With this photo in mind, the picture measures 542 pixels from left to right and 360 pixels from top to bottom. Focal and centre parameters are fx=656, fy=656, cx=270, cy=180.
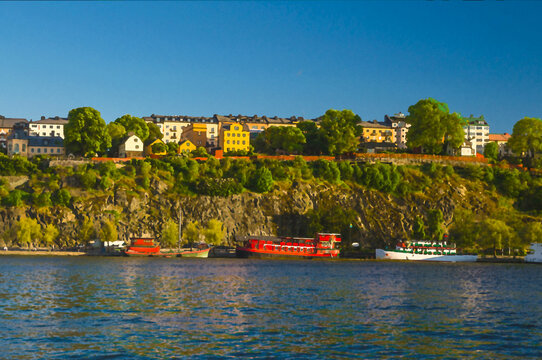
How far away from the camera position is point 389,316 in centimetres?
4912

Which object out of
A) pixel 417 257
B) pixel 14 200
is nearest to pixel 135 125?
pixel 14 200

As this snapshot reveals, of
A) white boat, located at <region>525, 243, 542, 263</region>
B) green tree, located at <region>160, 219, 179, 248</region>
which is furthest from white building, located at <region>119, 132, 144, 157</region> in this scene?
white boat, located at <region>525, 243, 542, 263</region>

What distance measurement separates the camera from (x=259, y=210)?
5684 inches

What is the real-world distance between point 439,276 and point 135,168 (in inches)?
3183

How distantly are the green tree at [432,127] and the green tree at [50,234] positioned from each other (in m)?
93.9

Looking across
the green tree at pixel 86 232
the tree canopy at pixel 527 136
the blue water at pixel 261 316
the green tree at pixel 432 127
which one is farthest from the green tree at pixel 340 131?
the blue water at pixel 261 316

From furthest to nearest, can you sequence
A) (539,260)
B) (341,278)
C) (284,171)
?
(284,171), (539,260), (341,278)

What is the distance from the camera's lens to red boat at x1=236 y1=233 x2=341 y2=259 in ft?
421

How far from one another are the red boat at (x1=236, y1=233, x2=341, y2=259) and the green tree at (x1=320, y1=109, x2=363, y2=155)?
46.4 meters

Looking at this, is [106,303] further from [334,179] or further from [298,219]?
[334,179]

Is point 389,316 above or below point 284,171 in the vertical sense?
below

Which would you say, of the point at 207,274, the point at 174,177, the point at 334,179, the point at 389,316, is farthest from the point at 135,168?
the point at 389,316

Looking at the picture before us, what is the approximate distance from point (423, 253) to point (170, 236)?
51375mm

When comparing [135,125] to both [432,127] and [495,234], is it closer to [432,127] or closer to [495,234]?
[432,127]
